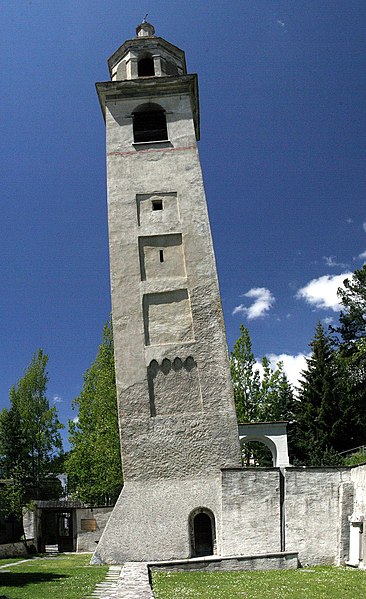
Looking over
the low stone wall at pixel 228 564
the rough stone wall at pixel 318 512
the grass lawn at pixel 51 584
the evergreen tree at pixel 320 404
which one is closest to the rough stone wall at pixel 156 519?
the low stone wall at pixel 228 564

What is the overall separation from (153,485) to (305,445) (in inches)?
672

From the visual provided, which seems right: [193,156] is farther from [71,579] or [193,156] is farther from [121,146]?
[71,579]

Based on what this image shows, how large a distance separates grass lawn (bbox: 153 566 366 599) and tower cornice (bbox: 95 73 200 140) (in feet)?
58.0

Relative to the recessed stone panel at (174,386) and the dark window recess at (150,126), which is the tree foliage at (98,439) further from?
the dark window recess at (150,126)

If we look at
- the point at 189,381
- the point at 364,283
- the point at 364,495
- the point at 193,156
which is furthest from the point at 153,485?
the point at 364,283

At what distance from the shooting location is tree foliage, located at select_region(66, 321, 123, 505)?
26.1m

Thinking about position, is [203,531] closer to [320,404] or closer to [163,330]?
[163,330]

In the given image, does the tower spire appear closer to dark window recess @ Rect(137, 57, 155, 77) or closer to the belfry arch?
dark window recess @ Rect(137, 57, 155, 77)

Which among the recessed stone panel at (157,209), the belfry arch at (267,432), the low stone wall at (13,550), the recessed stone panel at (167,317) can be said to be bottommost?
the low stone wall at (13,550)

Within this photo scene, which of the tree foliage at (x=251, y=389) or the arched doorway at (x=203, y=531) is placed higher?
the tree foliage at (x=251, y=389)

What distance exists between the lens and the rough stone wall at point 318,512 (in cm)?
1495

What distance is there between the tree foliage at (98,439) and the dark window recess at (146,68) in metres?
14.9

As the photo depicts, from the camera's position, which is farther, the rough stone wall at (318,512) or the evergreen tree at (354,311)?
the evergreen tree at (354,311)

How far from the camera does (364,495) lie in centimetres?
1418
